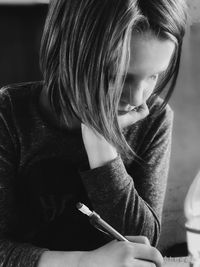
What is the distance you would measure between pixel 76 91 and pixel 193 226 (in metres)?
0.28

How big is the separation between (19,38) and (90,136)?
1.13 ft

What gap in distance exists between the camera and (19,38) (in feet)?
3.36

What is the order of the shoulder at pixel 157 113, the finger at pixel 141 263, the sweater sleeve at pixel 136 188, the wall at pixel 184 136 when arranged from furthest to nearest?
the wall at pixel 184 136, the shoulder at pixel 157 113, the sweater sleeve at pixel 136 188, the finger at pixel 141 263

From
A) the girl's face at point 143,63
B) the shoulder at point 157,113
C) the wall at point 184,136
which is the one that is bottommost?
the wall at point 184,136

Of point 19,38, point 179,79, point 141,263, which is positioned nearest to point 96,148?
point 141,263

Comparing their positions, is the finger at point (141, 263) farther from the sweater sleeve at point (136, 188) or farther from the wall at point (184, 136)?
the wall at point (184, 136)

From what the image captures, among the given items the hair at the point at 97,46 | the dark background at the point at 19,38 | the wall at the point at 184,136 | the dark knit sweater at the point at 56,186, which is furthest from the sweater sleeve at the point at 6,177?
the wall at the point at 184,136

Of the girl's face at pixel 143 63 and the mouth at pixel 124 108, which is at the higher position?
the girl's face at pixel 143 63

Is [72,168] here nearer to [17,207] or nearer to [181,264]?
[17,207]

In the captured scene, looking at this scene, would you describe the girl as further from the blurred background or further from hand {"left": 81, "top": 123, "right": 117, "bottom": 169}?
the blurred background

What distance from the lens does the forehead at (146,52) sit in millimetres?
709

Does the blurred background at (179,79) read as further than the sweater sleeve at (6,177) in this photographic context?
Yes

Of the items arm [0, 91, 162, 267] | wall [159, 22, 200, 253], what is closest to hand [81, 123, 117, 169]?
arm [0, 91, 162, 267]

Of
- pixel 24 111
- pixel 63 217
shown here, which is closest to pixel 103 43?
pixel 24 111
